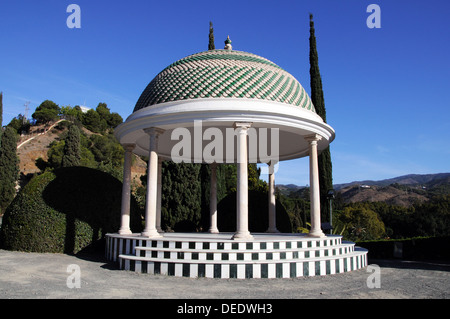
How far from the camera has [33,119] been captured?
104m

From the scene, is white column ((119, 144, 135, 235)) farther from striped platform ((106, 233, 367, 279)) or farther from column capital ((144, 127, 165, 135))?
column capital ((144, 127, 165, 135))

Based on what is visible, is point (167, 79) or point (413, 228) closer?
point (167, 79)

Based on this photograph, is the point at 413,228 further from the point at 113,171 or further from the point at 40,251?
the point at 40,251

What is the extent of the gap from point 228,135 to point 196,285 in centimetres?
943

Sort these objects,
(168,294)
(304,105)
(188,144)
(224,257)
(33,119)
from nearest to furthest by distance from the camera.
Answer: (168,294) < (224,257) < (304,105) < (188,144) < (33,119)

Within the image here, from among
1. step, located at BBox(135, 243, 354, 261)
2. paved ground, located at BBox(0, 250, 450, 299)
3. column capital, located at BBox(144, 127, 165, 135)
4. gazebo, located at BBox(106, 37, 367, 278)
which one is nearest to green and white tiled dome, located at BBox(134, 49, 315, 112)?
Answer: gazebo, located at BBox(106, 37, 367, 278)

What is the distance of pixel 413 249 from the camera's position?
1875 centimetres

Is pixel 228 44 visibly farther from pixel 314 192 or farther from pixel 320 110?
pixel 320 110

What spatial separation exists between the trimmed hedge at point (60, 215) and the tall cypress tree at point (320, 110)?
14.9 metres

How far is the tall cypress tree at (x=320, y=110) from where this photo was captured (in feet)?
82.5

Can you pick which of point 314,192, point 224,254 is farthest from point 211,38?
point 224,254

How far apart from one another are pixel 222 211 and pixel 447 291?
15.6 meters

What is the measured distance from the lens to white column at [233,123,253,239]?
11.5 meters

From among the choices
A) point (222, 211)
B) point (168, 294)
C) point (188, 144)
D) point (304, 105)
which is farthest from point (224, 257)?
point (222, 211)
